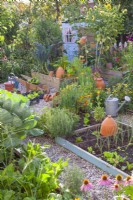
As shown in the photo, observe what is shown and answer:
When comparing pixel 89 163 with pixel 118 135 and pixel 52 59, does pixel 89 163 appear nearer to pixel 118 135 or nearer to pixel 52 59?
pixel 118 135

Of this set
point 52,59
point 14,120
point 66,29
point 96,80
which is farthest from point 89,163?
point 66,29

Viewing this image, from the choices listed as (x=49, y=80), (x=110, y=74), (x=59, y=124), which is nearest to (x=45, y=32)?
(x=49, y=80)

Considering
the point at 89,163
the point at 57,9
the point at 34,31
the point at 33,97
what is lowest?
the point at 89,163

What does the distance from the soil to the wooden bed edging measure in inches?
3.4

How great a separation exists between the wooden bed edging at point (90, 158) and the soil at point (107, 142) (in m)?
0.09

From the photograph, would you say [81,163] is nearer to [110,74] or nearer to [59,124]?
[59,124]

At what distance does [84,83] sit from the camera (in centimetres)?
543

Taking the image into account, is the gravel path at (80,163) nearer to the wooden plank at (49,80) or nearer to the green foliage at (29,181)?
the green foliage at (29,181)

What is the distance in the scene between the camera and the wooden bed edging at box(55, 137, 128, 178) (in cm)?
302

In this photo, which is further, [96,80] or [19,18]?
[19,18]

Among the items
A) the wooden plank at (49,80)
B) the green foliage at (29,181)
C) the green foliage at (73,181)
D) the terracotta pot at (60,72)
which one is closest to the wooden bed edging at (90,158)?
the green foliage at (73,181)

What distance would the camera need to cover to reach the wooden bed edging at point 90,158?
3016 millimetres

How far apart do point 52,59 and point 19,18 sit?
2.95 meters

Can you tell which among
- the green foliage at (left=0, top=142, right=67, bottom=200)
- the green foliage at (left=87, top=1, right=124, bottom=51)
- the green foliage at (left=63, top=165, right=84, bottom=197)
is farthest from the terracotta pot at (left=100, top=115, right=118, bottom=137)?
the green foliage at (left=87, top=1, right=124, bottom=51)
